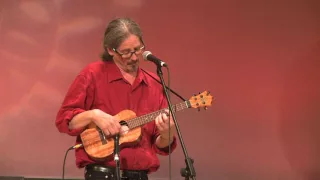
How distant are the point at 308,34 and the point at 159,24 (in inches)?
47.9

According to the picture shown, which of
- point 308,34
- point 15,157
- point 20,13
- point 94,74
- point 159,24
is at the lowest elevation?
point 15,157

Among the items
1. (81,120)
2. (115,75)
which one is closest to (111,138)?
(81,120)

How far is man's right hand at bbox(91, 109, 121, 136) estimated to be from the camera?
206cm

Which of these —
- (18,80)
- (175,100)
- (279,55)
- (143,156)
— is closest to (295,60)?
(279,55)

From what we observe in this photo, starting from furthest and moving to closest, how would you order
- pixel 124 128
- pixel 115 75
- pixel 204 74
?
pixel 204 74 < pixel 115 75 < pixel 124 128

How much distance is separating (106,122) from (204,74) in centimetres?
145

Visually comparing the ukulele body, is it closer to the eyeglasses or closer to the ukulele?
the ukulele

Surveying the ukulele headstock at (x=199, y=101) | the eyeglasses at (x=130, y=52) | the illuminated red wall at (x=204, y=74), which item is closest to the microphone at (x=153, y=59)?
the eyeglasses at (x=130, y=52)

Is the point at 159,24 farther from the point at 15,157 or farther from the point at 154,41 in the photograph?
the point at 15,157

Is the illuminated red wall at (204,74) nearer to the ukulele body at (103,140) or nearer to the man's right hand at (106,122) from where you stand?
the ukulele body at (103,140)

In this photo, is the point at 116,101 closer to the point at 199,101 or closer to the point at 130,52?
the point at 130,52

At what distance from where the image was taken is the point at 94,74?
224cm

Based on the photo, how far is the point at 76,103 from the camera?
214 centimetres

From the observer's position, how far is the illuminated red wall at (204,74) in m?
3.24
